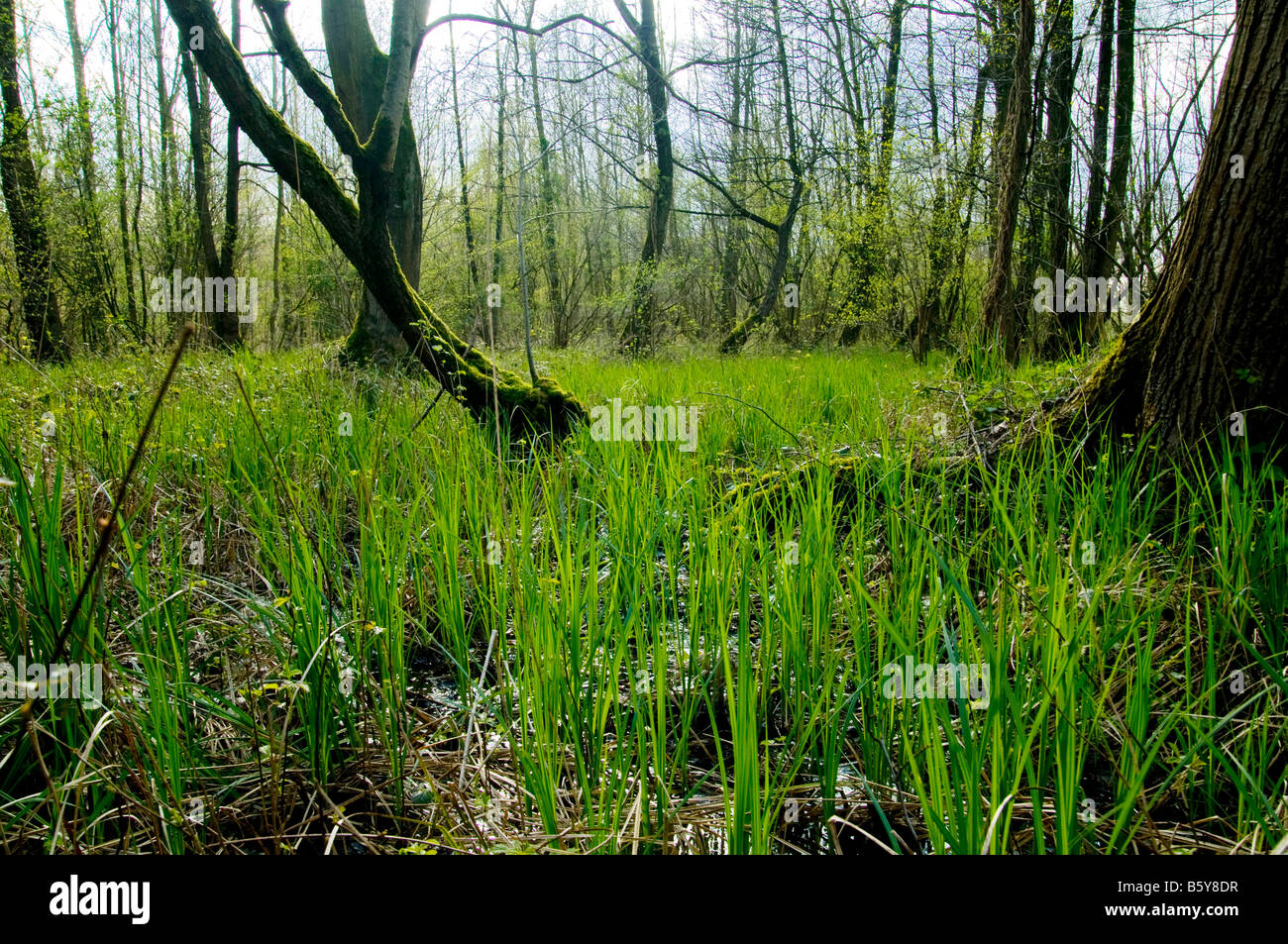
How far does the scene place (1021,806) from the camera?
1231 mm

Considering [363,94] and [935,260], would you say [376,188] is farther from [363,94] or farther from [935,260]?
[935,260]

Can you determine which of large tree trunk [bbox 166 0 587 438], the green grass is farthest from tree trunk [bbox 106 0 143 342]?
the green grass

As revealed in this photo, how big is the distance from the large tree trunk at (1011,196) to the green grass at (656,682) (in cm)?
335

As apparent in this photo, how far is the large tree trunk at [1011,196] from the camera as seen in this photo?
4973mm

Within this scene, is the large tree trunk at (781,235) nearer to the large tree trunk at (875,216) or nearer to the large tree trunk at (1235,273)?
the large tree trunk at (875,216)

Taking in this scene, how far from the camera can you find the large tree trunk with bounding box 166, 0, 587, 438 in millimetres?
3291

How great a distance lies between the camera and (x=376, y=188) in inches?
136

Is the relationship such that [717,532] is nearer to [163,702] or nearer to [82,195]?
[163,702]

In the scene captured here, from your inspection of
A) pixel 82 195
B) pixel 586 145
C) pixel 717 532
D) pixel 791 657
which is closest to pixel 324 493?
pixel 717 532

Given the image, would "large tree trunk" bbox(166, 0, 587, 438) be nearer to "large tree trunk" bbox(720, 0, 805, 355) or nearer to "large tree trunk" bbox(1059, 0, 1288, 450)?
"large tree trunk" bbox(1059, 0, 1288, 450)
